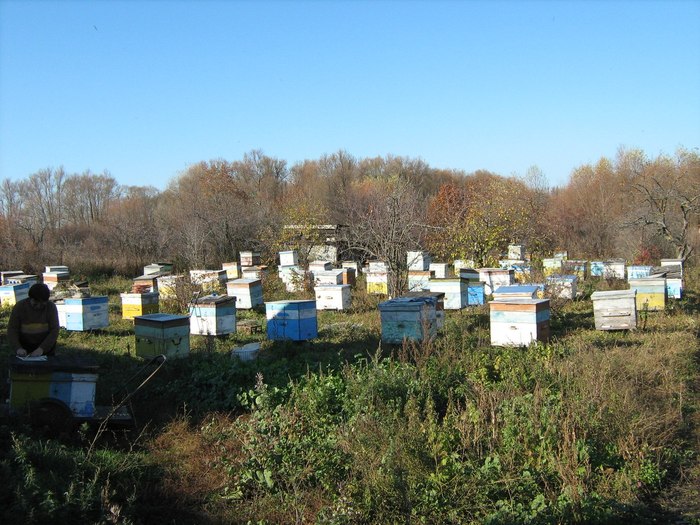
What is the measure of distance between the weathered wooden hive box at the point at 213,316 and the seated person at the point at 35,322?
373 cm

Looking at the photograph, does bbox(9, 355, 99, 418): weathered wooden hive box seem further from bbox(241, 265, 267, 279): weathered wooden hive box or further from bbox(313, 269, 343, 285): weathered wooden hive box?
bbox(241, 265, 267, 279): weathered wooden hive box

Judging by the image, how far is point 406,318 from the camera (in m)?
9.05

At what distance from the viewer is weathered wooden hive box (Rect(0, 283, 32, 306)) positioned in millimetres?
14672

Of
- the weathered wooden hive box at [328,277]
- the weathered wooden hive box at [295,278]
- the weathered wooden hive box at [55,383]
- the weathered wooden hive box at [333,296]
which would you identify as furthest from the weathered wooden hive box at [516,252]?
the weathered wooden hive box at [55,383]

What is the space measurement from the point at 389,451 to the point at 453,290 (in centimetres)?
928

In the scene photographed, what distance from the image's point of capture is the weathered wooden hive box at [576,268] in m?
16.4

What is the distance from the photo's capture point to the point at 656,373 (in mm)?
7355

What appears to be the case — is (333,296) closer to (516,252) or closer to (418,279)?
(418,279)

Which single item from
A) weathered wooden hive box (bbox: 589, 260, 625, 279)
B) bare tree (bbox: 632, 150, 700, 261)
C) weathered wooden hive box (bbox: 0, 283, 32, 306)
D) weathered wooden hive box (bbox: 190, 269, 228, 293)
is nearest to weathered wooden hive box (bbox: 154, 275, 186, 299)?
weathered wooden hive box (bbox: 190, 269, 228, 293)

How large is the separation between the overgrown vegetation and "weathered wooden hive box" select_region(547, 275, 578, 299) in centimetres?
590

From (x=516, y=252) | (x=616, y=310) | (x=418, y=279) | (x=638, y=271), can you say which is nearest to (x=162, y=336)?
(x=616, y=310)

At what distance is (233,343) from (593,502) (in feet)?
23.4

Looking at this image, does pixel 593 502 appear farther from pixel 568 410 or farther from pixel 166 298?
pixel 166 298

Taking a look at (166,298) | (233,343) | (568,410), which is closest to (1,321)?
(166,298)
